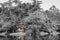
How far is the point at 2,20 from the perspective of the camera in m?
6.29

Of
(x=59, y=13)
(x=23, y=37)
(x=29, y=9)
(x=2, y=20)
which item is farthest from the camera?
(x=59, y=13)

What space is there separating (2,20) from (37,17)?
1.17 m

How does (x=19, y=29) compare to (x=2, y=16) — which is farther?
(x=2, y=16)

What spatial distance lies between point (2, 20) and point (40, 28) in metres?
1.27

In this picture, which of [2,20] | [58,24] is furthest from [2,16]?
[58,24]

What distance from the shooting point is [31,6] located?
22.6 ft

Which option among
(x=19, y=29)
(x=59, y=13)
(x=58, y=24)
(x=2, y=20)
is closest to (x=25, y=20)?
(x=19, y=29)

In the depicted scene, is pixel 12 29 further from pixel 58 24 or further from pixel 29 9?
pixel 58 24

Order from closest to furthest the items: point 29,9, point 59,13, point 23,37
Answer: point 23,37 → point 29,9 → point 59,13

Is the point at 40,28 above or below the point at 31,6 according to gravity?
below

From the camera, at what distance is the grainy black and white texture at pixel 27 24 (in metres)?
5.89

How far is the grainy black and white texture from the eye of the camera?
19.3 ft

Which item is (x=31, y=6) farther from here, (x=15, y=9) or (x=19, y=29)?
(x=19, y=29)

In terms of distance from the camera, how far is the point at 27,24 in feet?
19.5
